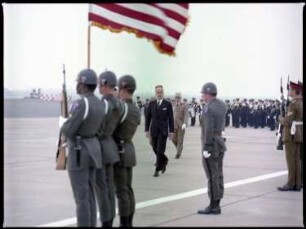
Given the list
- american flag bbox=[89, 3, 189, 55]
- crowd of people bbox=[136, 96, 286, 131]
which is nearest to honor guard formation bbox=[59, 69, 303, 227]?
american flag bbox=[89, 3, 189, 55]

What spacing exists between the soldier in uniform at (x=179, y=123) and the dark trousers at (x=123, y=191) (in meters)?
8.79

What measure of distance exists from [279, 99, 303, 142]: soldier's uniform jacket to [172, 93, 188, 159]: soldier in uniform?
5.70m

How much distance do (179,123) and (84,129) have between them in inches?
401

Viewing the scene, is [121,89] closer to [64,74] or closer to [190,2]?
[64,74]

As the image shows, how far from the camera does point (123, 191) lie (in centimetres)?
741

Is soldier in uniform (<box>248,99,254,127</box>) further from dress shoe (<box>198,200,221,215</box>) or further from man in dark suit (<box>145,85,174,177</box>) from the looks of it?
dress shoe (<box>198,200,221,215</box>)

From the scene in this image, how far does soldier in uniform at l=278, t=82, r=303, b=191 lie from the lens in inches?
418

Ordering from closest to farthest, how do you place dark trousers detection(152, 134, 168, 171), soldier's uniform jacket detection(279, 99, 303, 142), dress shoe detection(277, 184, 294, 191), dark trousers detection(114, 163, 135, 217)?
1. dark trousers detection(114, 163, 135, 217)
2. soldier's uniform jacket detection(279, 99, 303, 142)
3. dress shoe detection(277, 184, 294, 191)
4. dark trousers detection(152, 134, 168, 171)

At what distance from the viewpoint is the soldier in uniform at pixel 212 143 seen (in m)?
8.77

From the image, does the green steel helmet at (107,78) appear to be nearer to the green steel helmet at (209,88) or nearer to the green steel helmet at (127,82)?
the green steel helmet at (127,82)

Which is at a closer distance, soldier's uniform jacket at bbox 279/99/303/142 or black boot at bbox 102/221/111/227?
black boot at bbox 102/221/111/227

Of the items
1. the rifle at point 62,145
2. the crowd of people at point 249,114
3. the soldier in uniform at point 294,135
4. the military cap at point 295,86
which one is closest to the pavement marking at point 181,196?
the rifle at point 62,145

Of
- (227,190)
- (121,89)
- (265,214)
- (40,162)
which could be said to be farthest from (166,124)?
(121,89)

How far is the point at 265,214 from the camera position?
28.5 ft
